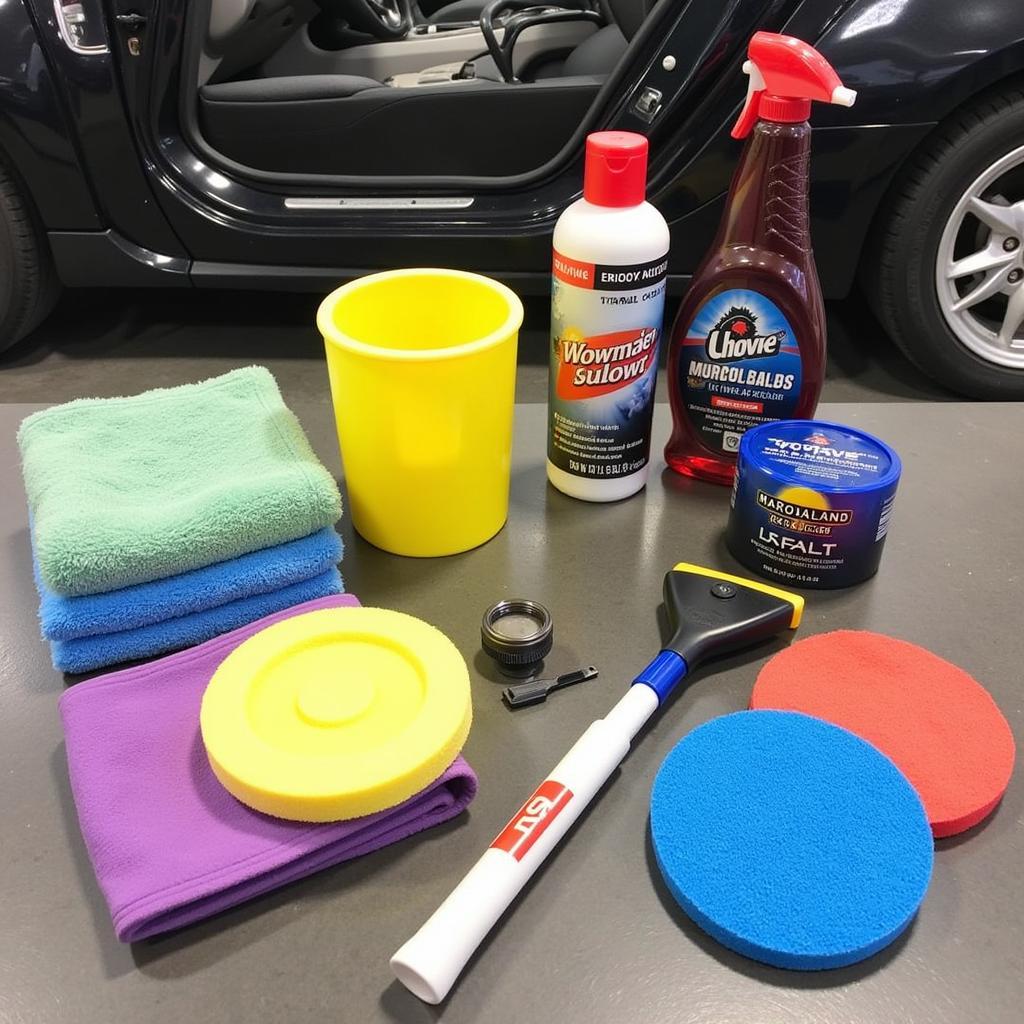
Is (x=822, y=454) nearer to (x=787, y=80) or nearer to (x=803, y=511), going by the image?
(x=803, y=511)

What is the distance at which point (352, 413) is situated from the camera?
0.51 meters

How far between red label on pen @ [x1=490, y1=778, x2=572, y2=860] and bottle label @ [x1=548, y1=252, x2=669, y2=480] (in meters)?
0.25

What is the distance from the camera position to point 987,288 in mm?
1009

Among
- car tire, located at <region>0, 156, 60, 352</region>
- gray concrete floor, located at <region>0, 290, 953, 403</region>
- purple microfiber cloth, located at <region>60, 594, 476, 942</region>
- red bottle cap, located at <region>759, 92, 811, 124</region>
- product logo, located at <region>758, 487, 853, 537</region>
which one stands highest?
red bottle cap, located at <region>759, 92, 811, 124</region>

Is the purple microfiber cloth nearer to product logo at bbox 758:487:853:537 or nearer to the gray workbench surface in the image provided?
the gray workbench surface

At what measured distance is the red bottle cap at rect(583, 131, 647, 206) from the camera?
494 mm

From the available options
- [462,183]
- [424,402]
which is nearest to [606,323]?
[424,402]

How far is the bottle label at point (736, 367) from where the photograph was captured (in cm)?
A: 56

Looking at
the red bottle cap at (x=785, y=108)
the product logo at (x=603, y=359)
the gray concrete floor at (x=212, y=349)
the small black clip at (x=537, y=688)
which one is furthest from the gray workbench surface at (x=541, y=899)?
the gray concrete floor at (x=212, y=349)

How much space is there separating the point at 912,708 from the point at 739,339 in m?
0.25

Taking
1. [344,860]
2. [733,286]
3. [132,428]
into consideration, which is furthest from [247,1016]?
[733,286]

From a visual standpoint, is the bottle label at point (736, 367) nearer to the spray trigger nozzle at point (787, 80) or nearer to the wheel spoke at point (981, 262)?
the spray trigger nozzle at point (787, 80)

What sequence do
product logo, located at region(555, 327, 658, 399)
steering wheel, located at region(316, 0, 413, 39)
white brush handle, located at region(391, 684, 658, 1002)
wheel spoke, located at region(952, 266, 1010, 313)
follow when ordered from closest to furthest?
white brush handle, located at region(391, 684, 658, 1002) < product logo, located at region(555, 327, 658, 399) < wheel spoke, located at region(952, 266, 1010, 313) < steering wheel, located at region(316, 0, 413, 39)

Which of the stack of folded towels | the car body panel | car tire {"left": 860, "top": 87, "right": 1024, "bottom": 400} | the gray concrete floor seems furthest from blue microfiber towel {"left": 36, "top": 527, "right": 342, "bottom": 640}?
car tire {"left": 860, "top": 87, "right": 1024, "bottom": 400}
